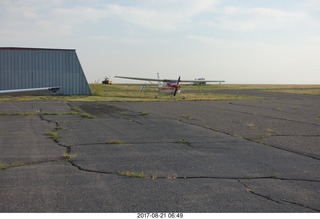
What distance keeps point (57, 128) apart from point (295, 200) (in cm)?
1079

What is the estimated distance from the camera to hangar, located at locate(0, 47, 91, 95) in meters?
37.8

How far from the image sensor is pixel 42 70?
128ft

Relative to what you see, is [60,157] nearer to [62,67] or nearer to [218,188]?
[218,188]

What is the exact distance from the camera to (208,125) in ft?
52.9

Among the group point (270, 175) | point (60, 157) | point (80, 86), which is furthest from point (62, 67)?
point (270, 175)

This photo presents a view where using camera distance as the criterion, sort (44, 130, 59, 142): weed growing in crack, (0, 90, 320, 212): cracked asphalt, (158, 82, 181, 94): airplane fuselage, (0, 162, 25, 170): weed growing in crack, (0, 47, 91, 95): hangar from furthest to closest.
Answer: (158, 82, 181, 94): airplane fuselage
(0, 47, 91, 95): hangar
(44, 130, 59, 142): weed growing in crack
(0, 162, 25, 170): weed growing in crack
(0, 90, 320, 212): cracked asphalt

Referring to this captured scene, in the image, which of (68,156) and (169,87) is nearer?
(68,156)

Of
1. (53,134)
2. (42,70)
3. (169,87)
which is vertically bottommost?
(53,134)

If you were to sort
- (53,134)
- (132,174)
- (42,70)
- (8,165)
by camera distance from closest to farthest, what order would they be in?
(132,174) < (8,165) < (53,134) < (42,70)
